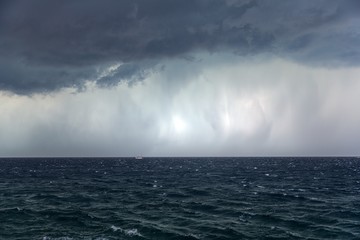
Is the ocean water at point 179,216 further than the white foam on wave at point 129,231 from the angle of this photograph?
Yes

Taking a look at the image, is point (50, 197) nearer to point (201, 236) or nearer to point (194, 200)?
point (194, 200)

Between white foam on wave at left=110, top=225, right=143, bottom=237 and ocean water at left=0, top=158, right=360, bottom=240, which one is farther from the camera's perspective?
ocean water at left=0, top=158, right=360, bottom=240

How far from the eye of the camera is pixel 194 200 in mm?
55906

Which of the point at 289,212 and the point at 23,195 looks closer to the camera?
the point at 289,212

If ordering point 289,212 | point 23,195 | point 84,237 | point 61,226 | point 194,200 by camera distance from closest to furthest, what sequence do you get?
point 84,237 < point 61,226 < point 289,212 < point 194,200 < point 23,195

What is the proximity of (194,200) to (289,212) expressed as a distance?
622 inches

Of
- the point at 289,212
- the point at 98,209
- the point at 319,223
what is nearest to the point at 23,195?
the point at 98,209

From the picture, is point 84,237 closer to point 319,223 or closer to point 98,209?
point 98,209

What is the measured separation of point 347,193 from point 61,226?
50248 millimetres

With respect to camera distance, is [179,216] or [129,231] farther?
[179,216]

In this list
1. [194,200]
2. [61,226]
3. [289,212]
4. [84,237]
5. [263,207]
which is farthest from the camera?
[194,200]

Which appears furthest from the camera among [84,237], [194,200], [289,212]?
[194,200]

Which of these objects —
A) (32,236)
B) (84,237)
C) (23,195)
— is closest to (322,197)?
(84,237)

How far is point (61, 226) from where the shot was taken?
1489 inches
